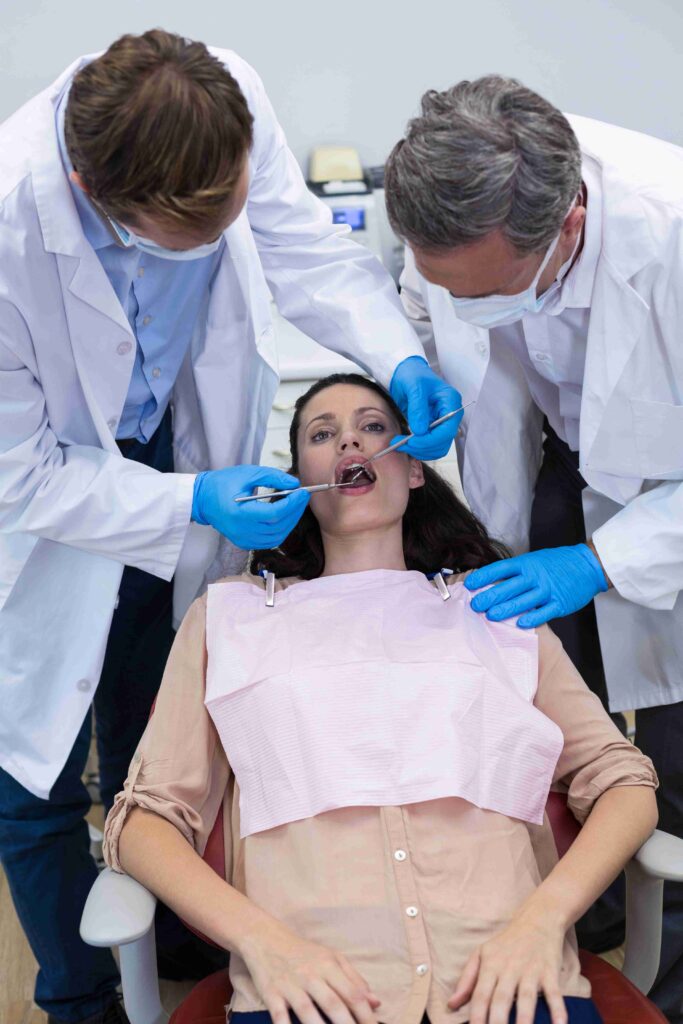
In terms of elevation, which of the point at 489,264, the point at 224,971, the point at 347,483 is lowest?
the point at 224,971

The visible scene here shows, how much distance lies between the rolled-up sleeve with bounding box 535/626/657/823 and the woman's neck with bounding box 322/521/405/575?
0.98 ft

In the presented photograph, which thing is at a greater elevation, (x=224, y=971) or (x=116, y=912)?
(x=116, y=912)

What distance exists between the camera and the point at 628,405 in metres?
1.58

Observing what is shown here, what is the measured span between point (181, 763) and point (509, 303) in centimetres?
78

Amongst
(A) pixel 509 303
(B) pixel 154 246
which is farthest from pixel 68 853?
(A) pixel 509 303

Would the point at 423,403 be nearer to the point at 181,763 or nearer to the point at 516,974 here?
the point at 181,763

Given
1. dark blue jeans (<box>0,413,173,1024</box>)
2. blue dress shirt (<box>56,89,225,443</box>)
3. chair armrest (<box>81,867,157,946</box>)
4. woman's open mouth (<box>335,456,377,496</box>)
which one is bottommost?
dark blue jeans (<box>0,413,173,1024</box>)

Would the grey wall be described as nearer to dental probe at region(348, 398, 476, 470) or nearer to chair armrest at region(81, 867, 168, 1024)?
dental probe at region(348, 398, 476, 470)

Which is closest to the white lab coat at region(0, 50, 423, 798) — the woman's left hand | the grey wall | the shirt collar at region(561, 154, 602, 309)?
the shirt collar at region(561, 154, 602, 309)

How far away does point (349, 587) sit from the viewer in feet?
5.42

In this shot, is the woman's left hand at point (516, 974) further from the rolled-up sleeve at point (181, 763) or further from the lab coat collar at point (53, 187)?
the lab coat collar at point (53, 187)

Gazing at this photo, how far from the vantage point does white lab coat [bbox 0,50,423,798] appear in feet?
4.78

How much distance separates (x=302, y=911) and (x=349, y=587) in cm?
51

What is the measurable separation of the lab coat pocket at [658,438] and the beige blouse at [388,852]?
341 mm
